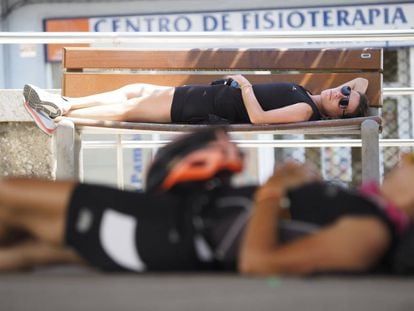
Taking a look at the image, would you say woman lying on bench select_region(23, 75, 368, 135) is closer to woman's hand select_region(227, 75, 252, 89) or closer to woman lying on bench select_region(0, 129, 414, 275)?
woman's hand select_region(227, 75, 252, 89)

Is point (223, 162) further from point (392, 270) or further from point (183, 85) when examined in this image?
point (183, 85)

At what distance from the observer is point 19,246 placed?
96.3 inches

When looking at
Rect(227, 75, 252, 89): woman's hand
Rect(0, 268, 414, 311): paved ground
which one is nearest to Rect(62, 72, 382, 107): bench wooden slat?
Rect(227, 75, 252, 89): woman's hand

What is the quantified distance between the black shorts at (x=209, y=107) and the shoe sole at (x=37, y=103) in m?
0.71

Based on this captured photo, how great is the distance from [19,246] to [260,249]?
696mm

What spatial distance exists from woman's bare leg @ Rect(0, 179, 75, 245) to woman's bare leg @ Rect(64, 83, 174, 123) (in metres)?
2.45

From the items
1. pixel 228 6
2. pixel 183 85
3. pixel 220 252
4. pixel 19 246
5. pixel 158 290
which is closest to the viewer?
pixel 158 290

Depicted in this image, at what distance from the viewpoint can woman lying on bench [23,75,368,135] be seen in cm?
485

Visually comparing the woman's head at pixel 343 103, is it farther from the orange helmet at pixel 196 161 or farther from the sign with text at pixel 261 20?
the sign with text at pixel 261 20

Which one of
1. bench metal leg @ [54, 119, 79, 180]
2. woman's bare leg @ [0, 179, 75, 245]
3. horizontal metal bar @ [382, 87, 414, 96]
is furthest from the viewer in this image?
horizontal metal bar @ [382, 87, 414, 96]

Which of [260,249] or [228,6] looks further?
[228,6]

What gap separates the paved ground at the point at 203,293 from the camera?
1.96 meters

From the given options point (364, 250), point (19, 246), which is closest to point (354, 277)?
point (364, 250)

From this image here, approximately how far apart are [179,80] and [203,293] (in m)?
3.54
